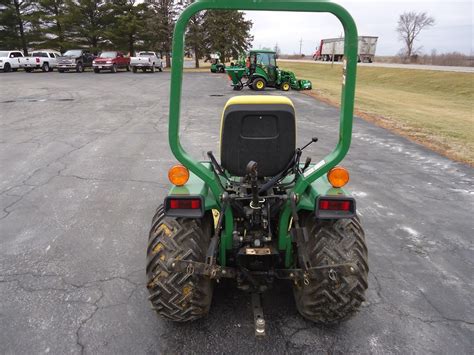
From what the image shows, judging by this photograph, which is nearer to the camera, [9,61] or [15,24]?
[9,61]

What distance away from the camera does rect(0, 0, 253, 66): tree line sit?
128 ft

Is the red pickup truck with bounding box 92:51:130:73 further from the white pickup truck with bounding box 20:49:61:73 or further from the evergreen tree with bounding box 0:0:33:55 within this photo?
the evergreen tree with bounding box 0:0:33:55

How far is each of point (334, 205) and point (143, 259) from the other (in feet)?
7.24

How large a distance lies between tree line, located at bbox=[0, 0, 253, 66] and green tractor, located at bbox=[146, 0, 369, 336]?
38.2m

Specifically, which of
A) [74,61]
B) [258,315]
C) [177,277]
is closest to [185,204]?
[177,277]

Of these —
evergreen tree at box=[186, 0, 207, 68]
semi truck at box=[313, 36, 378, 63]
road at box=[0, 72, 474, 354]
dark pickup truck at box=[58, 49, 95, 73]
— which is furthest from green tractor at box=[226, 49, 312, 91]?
semi truck at box=[313, 36, 378, 63]

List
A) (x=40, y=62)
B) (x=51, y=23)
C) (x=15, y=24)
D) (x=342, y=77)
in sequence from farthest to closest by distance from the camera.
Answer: (x=51, y=23), (x=15, y=24), (x=40, y=62), (x=342, y=77)

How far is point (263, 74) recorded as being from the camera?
811 inches

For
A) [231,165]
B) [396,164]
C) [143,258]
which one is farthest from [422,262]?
[396,164]

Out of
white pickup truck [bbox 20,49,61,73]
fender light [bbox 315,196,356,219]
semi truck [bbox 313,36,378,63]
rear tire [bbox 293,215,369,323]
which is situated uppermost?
semi truck [bbox 313,36,378,63]

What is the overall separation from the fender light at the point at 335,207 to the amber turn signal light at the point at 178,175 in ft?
3.23

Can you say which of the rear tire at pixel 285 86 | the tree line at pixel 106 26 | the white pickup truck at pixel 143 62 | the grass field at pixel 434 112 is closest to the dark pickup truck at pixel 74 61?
the white pickup truck at pixel 143 62

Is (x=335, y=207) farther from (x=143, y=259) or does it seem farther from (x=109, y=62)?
(x=109, y=62)

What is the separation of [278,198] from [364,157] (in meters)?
6.02
